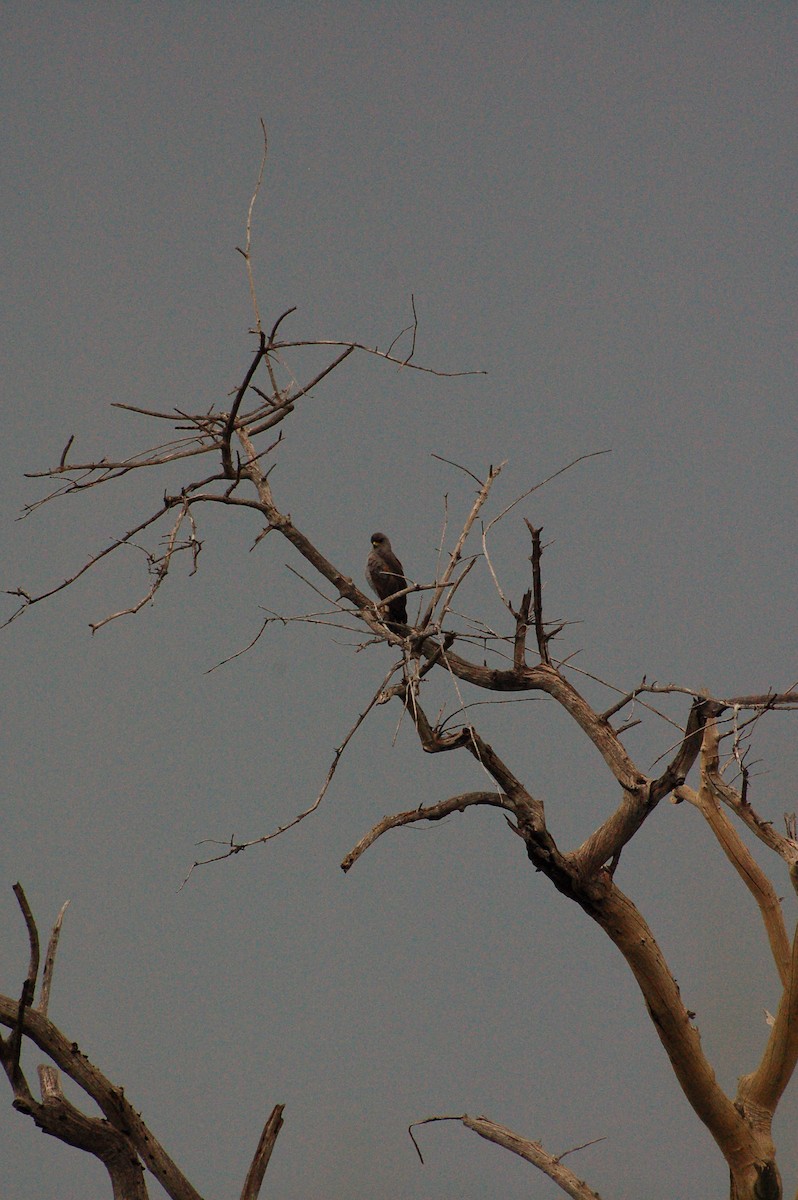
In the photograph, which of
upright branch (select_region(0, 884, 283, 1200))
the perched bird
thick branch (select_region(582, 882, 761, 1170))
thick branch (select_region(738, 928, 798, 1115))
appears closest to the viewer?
upright branch (select_region(0, 884, 283, 1200))

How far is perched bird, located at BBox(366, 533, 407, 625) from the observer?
539 cm

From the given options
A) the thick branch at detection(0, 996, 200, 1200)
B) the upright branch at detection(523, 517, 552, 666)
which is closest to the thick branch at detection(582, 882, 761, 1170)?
the upright branch at detection(523, 517, 552, 666)

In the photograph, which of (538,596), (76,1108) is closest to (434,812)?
(538,596)

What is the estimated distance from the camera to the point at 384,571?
555cm

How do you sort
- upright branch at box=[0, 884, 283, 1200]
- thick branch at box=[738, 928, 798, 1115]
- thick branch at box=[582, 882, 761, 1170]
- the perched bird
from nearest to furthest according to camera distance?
1. upright branch at box=[0, 884, 283, 1200]
2. thick branch at box=[582, 882, 761, 1170]
3. thick branch at box=[738, 928, 798, 1115]
4. the perched bird

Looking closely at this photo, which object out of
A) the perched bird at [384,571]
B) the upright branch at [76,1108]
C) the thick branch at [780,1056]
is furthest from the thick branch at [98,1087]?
the perched bird at [384,571]

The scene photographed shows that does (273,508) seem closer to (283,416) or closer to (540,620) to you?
(283,416)

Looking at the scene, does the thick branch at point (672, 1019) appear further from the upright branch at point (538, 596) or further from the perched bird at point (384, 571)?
the perched bird at point (384, 571)

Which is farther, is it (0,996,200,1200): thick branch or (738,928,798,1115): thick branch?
(738,928,798,1115): thick branch

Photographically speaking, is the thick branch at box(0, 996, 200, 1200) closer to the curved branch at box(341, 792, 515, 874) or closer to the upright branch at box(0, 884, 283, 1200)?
the upright branch at box(0, 884, 283, 1200)

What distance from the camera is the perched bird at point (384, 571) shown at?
5.39 metres

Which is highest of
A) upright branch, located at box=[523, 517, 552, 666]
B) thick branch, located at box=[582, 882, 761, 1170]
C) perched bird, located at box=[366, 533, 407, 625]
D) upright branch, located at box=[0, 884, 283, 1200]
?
perched bird, located at box=[366, 533, 407, 625]

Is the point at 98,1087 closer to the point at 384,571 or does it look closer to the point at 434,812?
the point at 434,812

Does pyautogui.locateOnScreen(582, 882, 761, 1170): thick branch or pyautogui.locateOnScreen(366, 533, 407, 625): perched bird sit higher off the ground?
pyautogui.locateOnScreen(366, 533, 407, 625): perched bird
